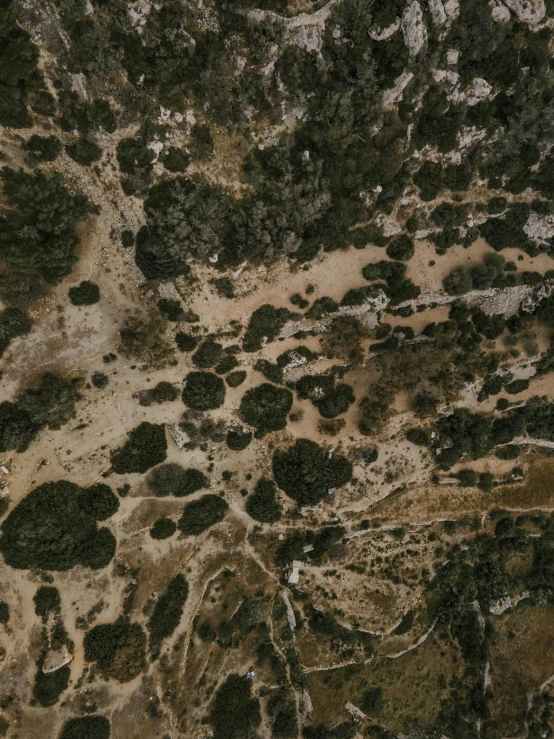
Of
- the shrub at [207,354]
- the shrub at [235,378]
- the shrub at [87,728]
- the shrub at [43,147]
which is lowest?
the shrub at [87,728]

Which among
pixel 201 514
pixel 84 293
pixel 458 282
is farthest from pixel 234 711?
pixel 458 282

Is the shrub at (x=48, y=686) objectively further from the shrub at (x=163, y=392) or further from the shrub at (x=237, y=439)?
the shrub at (x=163, y=392)

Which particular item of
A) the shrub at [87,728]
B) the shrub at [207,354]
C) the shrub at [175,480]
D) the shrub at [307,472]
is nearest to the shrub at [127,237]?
the shrub at [207,354]

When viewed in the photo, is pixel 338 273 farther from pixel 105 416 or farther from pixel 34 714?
pixel 34 714

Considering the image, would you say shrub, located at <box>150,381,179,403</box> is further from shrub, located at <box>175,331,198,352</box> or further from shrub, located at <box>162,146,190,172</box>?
shrub, located at <box>162,146,190,172</box>

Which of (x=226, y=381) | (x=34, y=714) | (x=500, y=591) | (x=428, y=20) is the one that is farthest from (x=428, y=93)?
(x=34, y=714)

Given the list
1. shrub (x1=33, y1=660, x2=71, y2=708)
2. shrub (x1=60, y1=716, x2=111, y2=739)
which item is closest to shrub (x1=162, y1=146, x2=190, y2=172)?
shrub (x1=33, y1=660, x2=71, y2=708)
